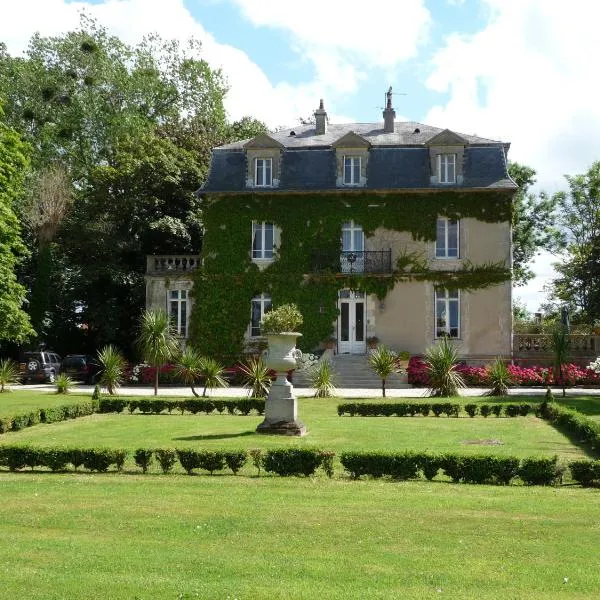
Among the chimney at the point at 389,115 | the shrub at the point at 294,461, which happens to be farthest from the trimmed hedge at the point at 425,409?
the chimney at the point at 389,115

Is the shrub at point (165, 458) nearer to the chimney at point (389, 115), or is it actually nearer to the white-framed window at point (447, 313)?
the white-framed window at point (447, 313)

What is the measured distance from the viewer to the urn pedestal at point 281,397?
16.5 m

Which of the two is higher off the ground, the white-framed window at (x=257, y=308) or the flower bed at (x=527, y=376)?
the white-framed window at (x=257, y=308)

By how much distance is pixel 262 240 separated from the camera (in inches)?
1348

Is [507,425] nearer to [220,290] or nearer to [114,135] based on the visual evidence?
[220,290]

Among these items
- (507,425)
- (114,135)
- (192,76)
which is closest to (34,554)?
(507,425)

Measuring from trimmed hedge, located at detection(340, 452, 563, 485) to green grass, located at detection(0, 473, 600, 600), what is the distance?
509 millimetres

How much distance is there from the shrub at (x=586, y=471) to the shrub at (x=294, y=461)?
3629 mm

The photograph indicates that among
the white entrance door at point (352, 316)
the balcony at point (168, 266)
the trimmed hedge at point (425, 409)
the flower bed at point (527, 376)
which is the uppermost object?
the balcony at point (168, 266)

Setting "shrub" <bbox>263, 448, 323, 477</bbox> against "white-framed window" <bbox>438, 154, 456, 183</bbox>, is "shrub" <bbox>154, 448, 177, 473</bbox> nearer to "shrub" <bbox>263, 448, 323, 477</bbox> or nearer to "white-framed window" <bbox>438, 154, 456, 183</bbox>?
"shrub" <bbox>263, 448, 323, 477</bbox>

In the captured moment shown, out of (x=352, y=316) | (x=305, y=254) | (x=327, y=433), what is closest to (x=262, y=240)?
(x=305, y=254)

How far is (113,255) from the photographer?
3716 centimetres

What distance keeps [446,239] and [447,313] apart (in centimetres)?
308

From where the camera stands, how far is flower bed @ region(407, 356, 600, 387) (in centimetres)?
2917
